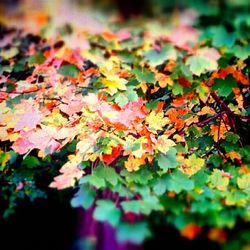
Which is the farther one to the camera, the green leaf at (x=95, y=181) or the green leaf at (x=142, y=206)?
the green leaf at (x=95, y=181)

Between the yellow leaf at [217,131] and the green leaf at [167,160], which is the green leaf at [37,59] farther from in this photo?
the yellow leaf at [217,131]

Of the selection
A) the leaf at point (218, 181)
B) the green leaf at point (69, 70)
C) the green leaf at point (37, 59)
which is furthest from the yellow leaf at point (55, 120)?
the leaf at point (218, 181)

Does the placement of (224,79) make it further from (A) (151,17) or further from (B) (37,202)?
(B) (37,202)

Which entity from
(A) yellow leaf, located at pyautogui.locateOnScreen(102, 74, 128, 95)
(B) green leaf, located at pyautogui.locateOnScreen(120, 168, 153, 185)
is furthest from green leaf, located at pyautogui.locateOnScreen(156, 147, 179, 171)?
(A) yellow leaf, located at pyautogui.locateOnScreen(102, 74, 128, 95)

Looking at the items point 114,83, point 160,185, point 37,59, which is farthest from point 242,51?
point 37,59

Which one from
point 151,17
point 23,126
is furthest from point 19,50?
point 151,17
